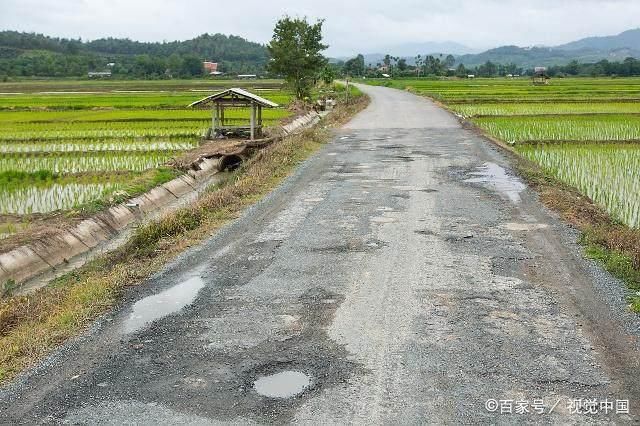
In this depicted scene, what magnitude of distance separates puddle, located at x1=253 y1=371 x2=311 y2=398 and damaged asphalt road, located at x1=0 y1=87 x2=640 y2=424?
1cm

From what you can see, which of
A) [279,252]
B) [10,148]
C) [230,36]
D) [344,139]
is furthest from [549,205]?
[230,36]

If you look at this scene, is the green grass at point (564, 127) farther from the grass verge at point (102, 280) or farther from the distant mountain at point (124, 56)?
the distant mountain at point (124, 56)

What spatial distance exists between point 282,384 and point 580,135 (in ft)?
60.1

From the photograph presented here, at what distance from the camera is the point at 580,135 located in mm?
20234

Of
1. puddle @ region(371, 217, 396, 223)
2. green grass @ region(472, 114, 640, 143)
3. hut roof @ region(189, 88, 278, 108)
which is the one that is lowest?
puddle @ region(371, 217, 396, 223)

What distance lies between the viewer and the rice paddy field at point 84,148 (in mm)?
12586

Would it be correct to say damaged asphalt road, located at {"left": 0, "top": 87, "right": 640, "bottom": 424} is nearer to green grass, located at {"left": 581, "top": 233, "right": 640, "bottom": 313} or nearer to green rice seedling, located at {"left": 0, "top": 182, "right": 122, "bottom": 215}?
green grass, located at {"left": 581, "top": 233, "right": 640, "bottom": 313}

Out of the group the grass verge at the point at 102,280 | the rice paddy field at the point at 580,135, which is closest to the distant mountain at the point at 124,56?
→ the rice paddy field at the point at 580,135

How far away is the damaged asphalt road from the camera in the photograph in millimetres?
4145

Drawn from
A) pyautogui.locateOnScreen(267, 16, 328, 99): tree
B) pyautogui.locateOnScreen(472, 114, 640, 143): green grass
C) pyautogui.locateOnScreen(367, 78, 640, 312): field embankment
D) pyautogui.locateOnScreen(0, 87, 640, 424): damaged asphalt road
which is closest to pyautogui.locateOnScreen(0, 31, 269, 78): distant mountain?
pyautogui.locateOnScreen(267, 16, 328, 99): tree

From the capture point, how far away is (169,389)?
4.38 metres

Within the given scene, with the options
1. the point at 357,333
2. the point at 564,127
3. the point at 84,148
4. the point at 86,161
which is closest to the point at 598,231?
the point at 357,333

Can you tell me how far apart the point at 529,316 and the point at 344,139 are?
14934mm

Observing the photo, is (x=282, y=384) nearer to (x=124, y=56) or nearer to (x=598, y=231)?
(x=598, y=231)
